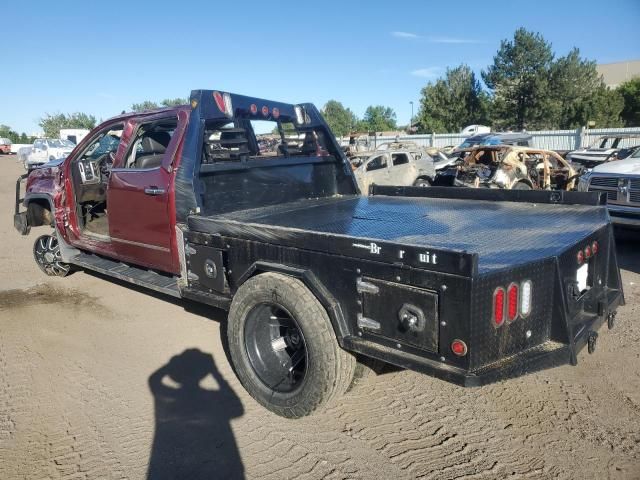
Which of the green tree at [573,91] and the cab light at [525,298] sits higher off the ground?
the green tree at [573,91]

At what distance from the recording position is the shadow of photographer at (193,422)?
9.20ft

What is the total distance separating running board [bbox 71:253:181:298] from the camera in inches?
171

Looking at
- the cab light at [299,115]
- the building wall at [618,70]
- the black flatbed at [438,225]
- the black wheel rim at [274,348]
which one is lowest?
the black wheel rim at [274,348]

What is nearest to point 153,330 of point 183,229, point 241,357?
point 183,229

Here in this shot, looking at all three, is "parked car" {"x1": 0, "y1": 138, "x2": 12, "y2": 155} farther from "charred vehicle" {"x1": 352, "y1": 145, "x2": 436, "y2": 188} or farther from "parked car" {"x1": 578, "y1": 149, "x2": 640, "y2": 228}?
"parked car" {"x1": 578, "y1": 149, "x2": 640, "y2": 228}

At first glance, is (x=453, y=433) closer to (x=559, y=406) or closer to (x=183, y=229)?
(x=559, y=406)

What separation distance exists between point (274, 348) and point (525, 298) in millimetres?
1731

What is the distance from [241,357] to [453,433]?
1454 mm

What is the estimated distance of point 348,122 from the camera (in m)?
90.1

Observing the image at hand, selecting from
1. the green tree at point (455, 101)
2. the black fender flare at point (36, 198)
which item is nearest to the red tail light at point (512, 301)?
the black fender flare at point (36, 198)

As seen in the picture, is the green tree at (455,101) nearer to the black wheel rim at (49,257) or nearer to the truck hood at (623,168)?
the truck hood at (623,168)

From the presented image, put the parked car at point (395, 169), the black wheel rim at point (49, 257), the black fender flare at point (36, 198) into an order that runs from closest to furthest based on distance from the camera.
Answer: the black fender flare at point (36, 198)
the black wheel rim at point (49, 257)
the parked car at point (395, 169)

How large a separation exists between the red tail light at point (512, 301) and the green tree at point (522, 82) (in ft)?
157

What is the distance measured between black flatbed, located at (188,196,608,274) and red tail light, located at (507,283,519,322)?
0.39ft
